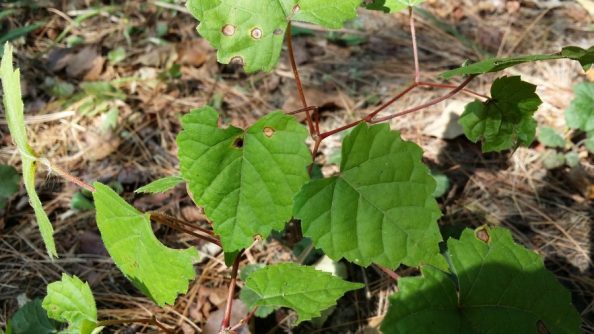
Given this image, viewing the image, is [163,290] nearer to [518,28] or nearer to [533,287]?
[533,287]

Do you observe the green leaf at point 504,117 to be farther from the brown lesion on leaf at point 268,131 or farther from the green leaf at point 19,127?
the green leaf at point 19,127

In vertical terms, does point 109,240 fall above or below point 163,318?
above

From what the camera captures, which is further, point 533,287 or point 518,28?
point 518,28

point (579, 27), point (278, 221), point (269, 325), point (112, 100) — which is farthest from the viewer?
point (579, 27)

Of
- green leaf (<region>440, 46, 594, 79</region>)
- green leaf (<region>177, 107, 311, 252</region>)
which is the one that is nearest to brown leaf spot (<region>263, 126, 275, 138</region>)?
green leaf (<region>177, 107, 311, 252</region>)

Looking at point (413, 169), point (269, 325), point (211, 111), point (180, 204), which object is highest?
point (211, 111)

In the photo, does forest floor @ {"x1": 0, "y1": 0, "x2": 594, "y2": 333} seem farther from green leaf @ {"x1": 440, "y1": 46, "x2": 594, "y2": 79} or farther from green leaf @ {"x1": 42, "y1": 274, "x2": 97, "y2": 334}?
green leaf @ {"x1": 440, "y1": 46, "x2": 594, "y2": 79}

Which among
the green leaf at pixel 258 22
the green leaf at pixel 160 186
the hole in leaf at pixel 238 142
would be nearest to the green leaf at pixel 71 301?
the green leaf at pixel 160 186

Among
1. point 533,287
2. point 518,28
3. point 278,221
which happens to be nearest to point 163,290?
point 278,221
